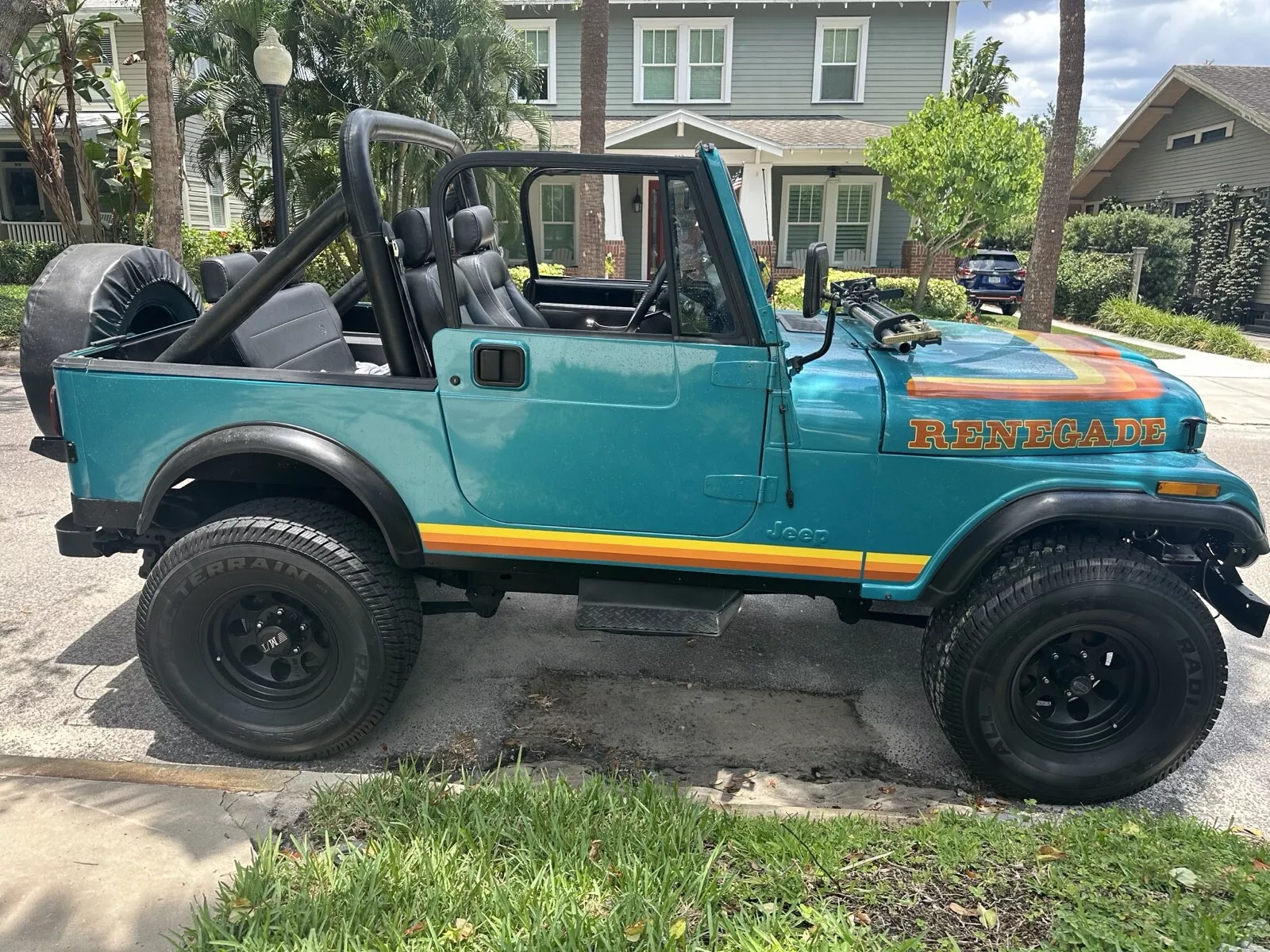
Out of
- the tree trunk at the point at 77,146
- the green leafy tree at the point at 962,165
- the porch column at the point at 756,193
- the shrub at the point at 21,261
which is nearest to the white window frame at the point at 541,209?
the porch column at the point at 756,193

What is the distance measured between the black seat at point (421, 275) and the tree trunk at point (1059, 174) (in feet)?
31.5

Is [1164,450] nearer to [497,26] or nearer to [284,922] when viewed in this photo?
[284,922]

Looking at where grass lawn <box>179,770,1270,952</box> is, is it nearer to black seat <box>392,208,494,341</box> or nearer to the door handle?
the door handle

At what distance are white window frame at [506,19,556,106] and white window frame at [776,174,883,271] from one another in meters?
5.50

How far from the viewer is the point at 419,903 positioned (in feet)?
7.29

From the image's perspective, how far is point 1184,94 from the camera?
21812 millimetres

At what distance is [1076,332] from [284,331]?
16200 millimetres

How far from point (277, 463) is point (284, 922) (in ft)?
5.16

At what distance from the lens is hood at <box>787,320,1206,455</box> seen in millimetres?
2922

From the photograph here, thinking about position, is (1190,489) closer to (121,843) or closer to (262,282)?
(262,282)

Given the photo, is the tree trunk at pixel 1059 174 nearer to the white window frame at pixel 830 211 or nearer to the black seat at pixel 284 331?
the white window frame at pixel 830 211

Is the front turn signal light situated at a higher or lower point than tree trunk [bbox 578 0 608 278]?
lower

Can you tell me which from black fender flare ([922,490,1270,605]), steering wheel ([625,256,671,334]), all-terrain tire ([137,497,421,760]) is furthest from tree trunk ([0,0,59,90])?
black fender flare ([922,490,1270,605])

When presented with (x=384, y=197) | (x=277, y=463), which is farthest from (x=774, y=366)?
(x=384, y=197)
